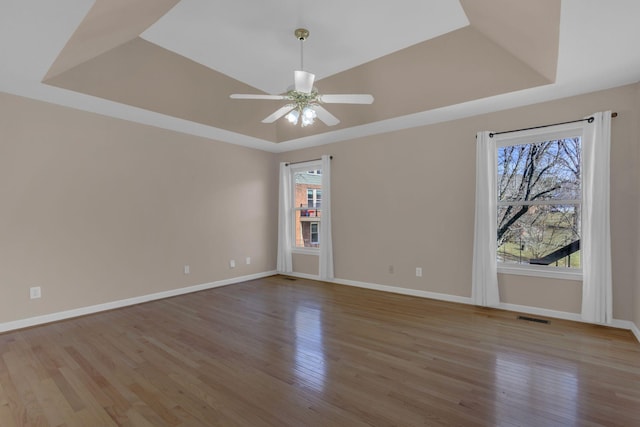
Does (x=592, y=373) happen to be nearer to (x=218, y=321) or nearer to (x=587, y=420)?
(x=587, y=420)

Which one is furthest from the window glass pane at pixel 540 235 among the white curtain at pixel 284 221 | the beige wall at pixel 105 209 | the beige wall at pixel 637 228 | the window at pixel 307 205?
the beige wall at pixel 105 209

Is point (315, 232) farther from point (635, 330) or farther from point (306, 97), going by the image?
point (635, 330)

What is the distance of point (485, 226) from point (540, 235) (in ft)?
2.09

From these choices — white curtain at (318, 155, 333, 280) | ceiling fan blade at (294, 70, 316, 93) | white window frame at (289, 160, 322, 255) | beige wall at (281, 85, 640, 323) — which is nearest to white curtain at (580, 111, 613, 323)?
beige wall at (281, 85, 640, 323)

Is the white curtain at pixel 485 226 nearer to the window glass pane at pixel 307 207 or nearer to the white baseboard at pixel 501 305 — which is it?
the white baseboard at pixel 501 305

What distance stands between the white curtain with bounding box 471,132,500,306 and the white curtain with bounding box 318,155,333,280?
2.35m

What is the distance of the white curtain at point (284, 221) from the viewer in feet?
19.5

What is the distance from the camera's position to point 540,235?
12.1 feet

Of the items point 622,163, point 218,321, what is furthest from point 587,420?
point 218,321

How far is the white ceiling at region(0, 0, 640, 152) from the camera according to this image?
2.04 meters

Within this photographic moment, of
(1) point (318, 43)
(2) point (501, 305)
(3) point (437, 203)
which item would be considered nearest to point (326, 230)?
(3) point (437, 203)

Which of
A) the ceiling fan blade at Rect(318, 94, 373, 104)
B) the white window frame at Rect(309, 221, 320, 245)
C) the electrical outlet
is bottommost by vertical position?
the electrical outlet

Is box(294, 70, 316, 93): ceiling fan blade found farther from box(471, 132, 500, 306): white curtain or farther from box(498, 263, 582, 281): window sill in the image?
box(498, 263, 582, 281): window sill

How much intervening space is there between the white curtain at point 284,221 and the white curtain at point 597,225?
4443 mm
